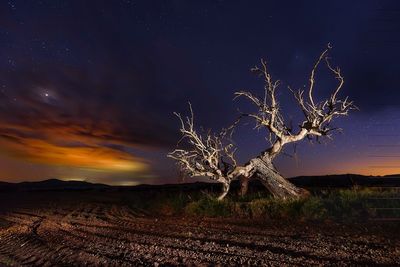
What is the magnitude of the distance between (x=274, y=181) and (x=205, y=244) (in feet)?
26.2

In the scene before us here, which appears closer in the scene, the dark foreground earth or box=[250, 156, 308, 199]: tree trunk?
the dark foreground earth

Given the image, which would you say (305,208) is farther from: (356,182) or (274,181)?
(356,182)

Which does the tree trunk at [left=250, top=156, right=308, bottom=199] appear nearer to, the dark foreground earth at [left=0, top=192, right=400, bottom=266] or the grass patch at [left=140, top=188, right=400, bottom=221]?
the grass patch at [left=140, top=188, right=400, bottom=221]

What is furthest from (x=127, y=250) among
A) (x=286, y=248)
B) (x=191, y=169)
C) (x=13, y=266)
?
(x=191, y=169)

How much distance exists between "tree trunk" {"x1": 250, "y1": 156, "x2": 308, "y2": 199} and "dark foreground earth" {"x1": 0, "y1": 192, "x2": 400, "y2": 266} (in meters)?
3.66

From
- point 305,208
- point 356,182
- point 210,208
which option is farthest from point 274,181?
point 356,182

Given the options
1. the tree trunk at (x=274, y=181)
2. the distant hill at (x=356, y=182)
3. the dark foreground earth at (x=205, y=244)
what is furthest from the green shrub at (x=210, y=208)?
the distant hill at (x=356, y=182)

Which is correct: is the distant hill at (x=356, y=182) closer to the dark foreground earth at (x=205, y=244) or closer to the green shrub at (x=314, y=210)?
the green shrub at (x=314, y=210)

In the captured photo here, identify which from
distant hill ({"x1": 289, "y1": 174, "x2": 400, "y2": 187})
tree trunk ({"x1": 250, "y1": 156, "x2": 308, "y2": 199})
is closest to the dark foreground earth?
tree trunk ({"x1": 250, "y1": 156, "x2": 308, "y2": 199})

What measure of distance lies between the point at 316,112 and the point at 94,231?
9498 mm

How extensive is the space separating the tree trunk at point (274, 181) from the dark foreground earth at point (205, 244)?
3.66 metres

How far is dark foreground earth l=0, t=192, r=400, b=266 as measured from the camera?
653 cm

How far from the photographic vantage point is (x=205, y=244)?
789cm

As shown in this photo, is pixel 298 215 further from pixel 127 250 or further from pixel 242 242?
pixel 127 250
